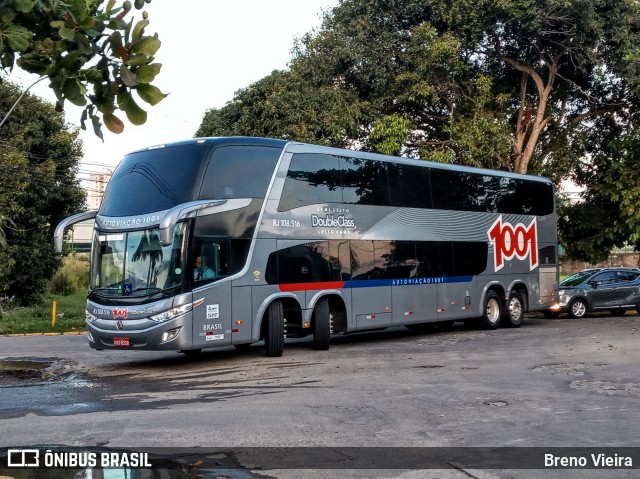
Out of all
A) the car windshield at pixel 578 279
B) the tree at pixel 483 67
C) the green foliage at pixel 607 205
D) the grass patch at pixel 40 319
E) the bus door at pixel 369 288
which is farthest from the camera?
the green foliage at pixel 607 205

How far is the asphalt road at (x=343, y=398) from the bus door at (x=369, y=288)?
2.35 feet

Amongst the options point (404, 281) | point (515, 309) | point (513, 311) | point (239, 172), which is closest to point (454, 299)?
point (404, 281)

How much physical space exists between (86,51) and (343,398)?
723 centimetres

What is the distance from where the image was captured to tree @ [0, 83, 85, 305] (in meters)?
29.7

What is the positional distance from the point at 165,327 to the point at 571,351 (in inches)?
308

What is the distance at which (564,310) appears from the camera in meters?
27.0

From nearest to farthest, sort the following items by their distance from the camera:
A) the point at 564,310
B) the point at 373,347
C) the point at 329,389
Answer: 1. the point at 329,389
2. the point at 373,347
3. the point at 564,310

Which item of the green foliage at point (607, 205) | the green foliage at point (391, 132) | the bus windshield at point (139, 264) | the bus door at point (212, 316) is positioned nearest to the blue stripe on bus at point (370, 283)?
the bus door at point (212, 316)

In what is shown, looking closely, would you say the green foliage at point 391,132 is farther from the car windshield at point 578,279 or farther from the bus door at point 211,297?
the bus door at point 211,297

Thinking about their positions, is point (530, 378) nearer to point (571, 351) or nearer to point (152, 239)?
point (571, 351)

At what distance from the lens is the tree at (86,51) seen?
4.51 meters

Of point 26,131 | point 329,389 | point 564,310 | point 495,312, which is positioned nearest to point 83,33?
point 329,389

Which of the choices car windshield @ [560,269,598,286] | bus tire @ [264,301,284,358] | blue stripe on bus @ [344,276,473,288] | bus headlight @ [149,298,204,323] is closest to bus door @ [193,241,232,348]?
bus headlight @ [149,298,204,323]

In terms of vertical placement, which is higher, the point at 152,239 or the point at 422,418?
the point at 152,239
